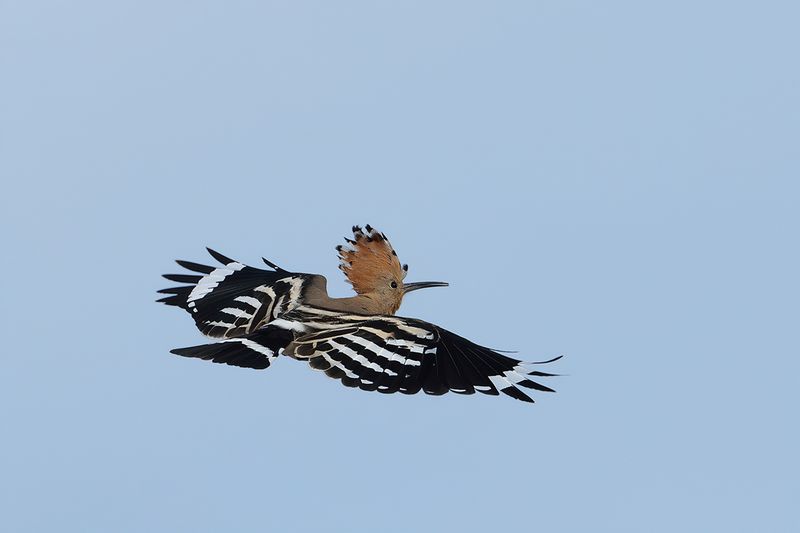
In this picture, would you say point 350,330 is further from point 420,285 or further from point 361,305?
point 420,285

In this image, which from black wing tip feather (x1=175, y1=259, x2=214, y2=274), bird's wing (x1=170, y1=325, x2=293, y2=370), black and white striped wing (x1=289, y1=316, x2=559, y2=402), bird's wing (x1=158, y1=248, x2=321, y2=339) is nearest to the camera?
black and white striped wing (x1=289, y1=316, x2=559, y2=402)

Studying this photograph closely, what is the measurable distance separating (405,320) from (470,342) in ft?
1.01

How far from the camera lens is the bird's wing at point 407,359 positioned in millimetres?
4500

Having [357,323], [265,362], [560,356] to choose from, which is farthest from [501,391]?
[265,362]

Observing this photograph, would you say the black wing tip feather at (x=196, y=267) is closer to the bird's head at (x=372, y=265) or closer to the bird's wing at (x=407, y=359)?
the bird's head at (x=372, y=265)


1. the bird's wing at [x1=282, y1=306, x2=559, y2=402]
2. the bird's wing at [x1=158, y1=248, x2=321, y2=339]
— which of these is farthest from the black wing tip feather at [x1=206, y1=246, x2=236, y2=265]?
the bird's wing at [x1=282, y1=306, x2=559, y2=402]

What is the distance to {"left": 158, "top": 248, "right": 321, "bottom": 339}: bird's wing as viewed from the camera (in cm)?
518

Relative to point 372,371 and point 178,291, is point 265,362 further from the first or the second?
point 178,291

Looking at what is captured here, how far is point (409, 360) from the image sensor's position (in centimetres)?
459

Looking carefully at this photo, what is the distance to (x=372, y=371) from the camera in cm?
450

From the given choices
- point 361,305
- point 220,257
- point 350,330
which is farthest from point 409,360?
point 220,257

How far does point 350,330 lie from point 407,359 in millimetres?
302

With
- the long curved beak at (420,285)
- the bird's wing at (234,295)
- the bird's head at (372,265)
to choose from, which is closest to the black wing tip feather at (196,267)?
the bird's wing at (234,295)

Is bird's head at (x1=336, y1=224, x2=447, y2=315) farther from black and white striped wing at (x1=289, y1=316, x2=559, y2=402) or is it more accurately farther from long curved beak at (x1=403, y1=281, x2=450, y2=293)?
black and white striped wing at (x1=289, y1=316, x2=559, y2=402)
